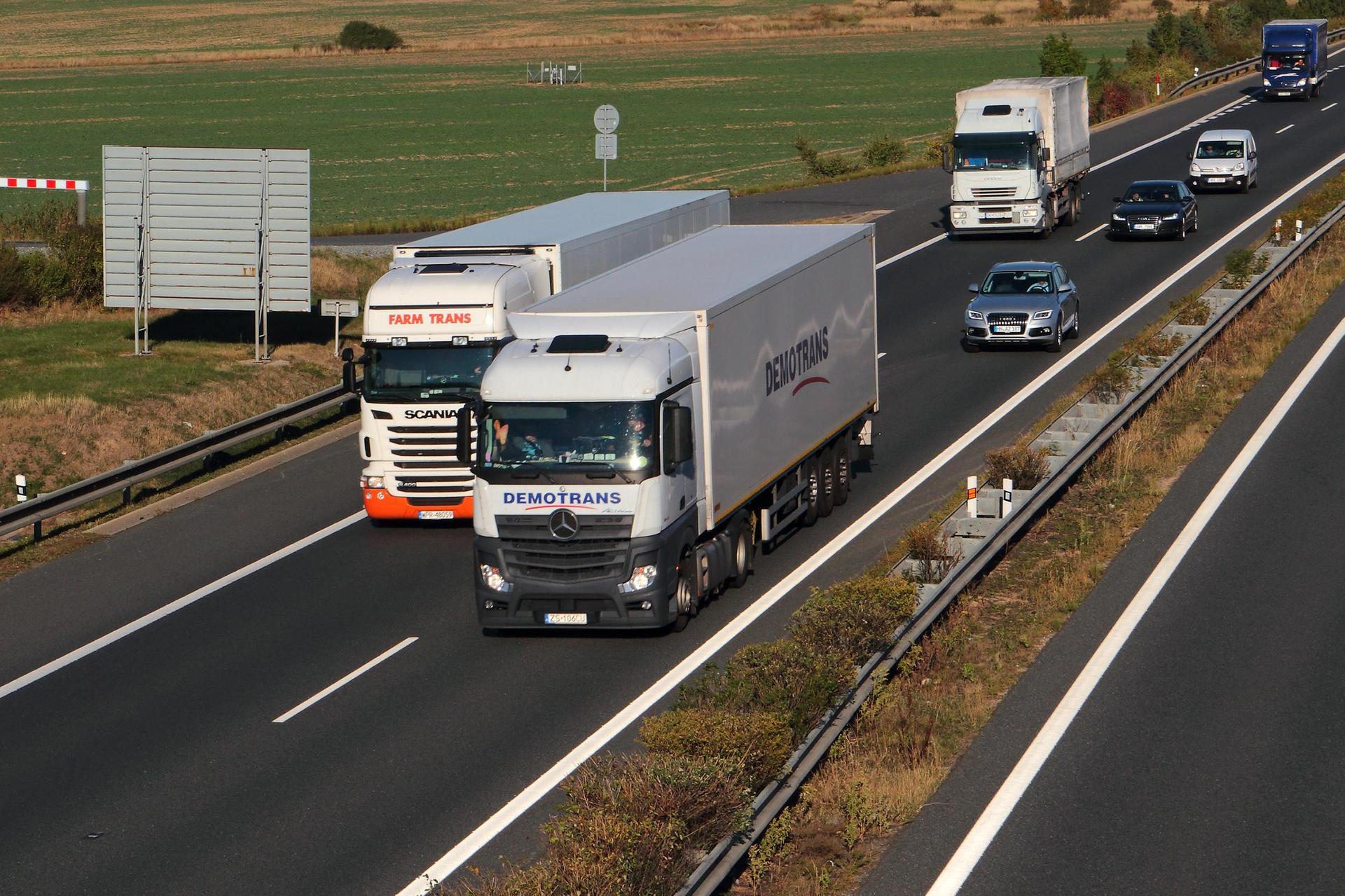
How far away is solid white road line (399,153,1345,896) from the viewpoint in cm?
1306

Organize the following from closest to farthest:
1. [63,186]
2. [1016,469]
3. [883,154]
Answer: [1016,469] → [63,186] → [883,154]

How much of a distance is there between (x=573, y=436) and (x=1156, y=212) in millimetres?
29859

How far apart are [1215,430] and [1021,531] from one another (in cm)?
644

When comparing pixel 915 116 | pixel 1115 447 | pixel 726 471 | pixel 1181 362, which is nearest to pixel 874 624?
pixel 726 471

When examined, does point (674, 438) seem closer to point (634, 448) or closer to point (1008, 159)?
point (634, 448)

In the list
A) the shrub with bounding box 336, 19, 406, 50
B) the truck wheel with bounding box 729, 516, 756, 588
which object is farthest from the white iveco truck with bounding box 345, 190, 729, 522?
the shrub with bounding box 336, 19, 406, 50

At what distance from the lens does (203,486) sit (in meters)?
26.3

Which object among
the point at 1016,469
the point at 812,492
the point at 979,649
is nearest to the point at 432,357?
the point at 812,492

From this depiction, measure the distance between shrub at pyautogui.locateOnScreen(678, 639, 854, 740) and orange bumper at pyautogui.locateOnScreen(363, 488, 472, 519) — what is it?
27.8ft

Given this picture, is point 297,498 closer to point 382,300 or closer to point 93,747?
point 382,300

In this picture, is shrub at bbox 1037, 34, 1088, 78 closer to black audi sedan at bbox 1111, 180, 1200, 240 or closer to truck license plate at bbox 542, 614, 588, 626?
black audi sedan at bbox 1111, 180, 1200, 240

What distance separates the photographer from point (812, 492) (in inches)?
878

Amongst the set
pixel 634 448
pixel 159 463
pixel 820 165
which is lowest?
pixel 159 463

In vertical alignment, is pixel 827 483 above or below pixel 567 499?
below
